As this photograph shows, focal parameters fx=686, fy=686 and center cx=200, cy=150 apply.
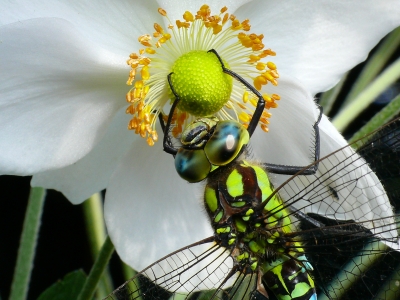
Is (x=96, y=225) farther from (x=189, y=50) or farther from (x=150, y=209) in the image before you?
(x=189, y=50)

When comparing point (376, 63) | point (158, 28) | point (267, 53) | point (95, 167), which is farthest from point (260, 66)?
point (376, 63)

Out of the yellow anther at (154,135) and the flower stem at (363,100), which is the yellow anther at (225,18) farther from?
the flower stem at (363,100)

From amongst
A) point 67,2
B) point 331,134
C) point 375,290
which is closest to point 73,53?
point 67,2

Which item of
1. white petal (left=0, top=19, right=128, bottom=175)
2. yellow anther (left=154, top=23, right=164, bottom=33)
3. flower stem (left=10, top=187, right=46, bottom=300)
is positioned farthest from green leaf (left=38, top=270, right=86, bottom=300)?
yellow anther (left=154, top=23, right=164, bottom=33)

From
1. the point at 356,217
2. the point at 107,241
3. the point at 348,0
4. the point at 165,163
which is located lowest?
the point at 107,241

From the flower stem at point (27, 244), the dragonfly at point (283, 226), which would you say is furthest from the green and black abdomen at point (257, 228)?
the flower stem at point (27, 244)

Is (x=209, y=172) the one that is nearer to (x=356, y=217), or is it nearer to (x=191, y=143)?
(x=191, y=143)

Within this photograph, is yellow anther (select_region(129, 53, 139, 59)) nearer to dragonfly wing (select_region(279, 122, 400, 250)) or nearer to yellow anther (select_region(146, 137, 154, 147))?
yellow anther (select_region(146, 137, 154, 147))
